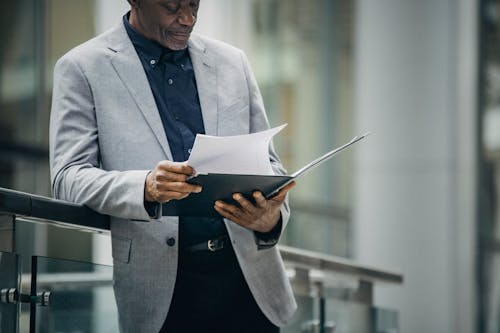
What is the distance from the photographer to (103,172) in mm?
2781

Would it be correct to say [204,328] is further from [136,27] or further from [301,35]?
[301,35]

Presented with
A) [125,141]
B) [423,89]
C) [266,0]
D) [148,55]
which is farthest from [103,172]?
[266,0]

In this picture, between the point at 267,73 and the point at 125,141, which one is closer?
the point at 125,141

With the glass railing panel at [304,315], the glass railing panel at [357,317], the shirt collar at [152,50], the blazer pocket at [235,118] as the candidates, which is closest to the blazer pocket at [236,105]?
the blazer pocket at [235,118]

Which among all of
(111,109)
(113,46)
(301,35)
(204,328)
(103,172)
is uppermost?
(301,35)

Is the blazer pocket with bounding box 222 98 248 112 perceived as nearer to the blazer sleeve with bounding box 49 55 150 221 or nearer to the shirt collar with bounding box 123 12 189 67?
the shirt collar with bounding box 123 12 189 67

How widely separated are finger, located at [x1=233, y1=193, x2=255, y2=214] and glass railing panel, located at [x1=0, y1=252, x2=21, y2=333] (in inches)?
25.8

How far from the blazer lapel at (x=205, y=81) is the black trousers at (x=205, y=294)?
38cm

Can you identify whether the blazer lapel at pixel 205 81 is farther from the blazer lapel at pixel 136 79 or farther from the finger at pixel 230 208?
the finger at pixel 230 208

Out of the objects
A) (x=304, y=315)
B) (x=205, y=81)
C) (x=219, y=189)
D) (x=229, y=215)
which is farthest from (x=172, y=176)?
(x=304, y=315)

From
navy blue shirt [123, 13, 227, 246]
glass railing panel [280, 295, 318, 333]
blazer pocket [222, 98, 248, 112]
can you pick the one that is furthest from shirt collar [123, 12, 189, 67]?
glass railing panel [280, 295, 318, 333]

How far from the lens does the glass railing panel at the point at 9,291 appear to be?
279 cm

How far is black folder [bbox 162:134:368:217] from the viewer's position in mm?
2594

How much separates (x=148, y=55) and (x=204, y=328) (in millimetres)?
831
